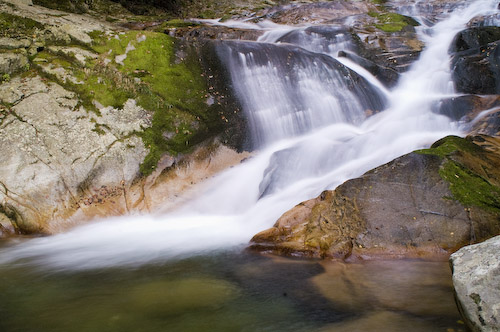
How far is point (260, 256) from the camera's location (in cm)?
512

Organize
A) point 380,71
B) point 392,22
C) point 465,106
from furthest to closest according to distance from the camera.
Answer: point 392,22 < point 380,71 < point 465,106

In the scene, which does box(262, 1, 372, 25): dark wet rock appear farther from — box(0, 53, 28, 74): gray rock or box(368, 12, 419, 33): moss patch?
box(0, 53, 28, 74): gray rock

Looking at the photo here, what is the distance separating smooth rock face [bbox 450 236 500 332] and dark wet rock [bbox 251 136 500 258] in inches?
73.8

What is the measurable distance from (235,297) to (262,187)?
345cm

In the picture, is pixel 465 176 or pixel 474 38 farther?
pixel 474 38

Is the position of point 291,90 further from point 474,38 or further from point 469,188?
point 474,38

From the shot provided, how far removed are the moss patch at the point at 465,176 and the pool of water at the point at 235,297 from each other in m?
1.24

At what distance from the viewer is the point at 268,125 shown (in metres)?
8.62

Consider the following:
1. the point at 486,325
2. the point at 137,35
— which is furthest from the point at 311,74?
the point at 486,325

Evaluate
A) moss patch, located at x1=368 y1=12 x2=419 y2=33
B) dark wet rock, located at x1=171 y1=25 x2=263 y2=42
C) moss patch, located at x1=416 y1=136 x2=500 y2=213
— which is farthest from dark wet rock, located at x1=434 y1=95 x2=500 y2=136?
dark wet rock, located at x1=171 y1=25 x2=263 y2=42

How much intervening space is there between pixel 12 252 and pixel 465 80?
479 inches

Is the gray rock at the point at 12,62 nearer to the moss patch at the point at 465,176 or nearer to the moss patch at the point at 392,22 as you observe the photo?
the moss patch at the point at 465,176

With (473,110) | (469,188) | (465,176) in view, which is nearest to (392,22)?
(473,110)

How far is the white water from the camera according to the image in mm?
5590
